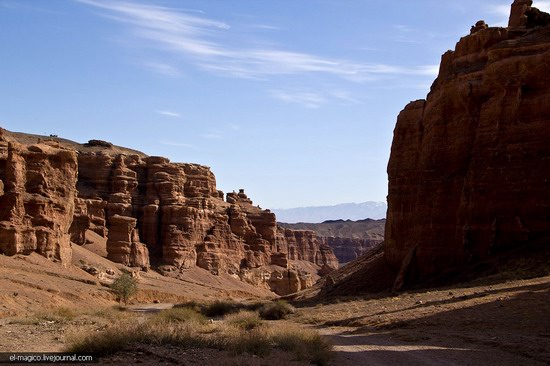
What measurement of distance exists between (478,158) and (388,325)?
47.4 ft

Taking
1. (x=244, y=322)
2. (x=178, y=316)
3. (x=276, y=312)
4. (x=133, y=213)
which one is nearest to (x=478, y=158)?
(x=276, y=312)

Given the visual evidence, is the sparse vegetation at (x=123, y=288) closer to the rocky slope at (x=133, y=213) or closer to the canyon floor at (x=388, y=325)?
the rocky slope at (x=133, y=213)

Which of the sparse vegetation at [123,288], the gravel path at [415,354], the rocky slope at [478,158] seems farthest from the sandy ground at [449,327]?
the sparse vegetation at [123,288]

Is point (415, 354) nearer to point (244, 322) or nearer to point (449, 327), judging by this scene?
point (449, 327)

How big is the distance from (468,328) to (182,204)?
228 feet

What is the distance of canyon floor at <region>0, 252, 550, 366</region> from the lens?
17.4 m

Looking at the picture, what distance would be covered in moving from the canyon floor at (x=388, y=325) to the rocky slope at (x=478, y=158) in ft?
14.6

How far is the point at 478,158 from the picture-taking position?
38062 mm

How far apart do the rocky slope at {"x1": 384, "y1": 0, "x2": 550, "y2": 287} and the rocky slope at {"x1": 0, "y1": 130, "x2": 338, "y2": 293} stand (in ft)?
90.1

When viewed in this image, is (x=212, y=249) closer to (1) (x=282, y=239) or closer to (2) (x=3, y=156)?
(1) (x=282, y=239)

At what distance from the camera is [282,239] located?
12494cm

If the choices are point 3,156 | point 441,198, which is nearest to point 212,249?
point 3,156

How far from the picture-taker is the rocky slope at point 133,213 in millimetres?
53188

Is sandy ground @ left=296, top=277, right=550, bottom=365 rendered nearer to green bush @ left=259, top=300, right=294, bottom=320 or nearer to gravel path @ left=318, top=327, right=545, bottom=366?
gravel path @ left=318, top=327, right=545, bottom=366
